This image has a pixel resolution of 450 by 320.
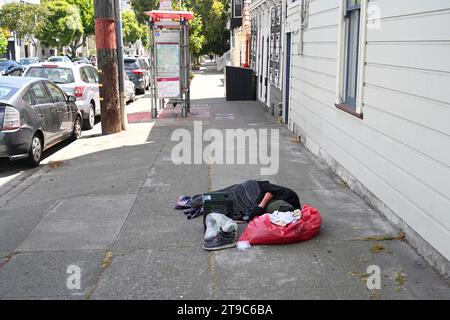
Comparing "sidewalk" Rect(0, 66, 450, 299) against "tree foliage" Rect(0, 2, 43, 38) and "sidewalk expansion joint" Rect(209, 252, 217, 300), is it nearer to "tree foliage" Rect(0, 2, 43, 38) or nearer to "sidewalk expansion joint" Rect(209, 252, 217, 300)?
"sidewalk expansion joint" Rect(209, 252, 217, 300)

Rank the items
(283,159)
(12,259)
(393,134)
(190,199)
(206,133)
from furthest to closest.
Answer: (206,133) < (283,159) < (190,199) < (393,134) < (12,259)

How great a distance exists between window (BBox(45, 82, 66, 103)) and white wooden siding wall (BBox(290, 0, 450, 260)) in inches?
223

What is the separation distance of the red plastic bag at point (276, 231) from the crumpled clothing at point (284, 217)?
31mm

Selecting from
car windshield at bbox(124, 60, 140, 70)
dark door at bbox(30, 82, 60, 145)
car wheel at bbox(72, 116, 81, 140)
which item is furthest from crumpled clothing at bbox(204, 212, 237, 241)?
car windshield at bbox(124, 60, 140, 70)

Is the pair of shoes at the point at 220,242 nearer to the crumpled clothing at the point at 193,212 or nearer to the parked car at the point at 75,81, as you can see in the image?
the crumpled clothing at the point at 193,212

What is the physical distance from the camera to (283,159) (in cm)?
895

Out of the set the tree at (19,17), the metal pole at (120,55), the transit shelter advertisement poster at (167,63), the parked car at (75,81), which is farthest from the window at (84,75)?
the tree at (19,17)

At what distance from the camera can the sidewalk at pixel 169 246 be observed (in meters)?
4.12

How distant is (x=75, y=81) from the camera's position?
41.6 ft

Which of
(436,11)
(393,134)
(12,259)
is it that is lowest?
(12,259)

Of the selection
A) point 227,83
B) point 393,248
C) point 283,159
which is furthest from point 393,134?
point 227,83

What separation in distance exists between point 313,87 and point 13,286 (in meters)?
6.65

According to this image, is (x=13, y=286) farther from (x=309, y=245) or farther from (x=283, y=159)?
(x=283, y=159)

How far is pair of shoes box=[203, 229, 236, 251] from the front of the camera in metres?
4.91
